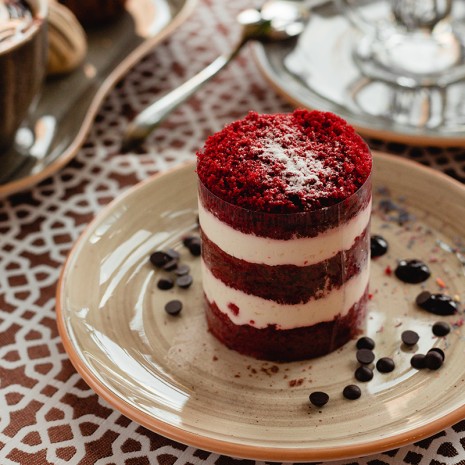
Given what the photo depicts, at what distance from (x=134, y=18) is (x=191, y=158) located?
0.56 meters

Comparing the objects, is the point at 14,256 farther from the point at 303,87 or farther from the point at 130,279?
the point at 303,87

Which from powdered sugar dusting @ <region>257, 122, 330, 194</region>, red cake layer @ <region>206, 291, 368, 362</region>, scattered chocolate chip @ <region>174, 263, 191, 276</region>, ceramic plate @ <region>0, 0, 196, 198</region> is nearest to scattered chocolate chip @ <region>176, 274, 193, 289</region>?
scattered chocolate chip @ <region>174, 263, 191, 276</region>

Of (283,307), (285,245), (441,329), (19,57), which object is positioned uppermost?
(19,57)

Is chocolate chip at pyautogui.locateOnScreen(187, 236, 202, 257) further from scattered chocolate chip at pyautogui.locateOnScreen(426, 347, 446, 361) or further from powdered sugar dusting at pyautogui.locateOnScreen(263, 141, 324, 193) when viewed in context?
scattered chocolate chip at pyautogui.locateOnScreen(426, 347, 446, 361)

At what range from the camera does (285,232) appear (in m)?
1.10

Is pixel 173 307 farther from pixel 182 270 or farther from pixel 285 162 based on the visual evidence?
pixel 285 162

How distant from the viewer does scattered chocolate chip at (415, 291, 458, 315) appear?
1294mm

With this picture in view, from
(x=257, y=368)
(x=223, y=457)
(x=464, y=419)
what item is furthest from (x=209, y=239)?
(x=464, y=419)

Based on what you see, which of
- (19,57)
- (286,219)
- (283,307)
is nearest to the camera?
(286,219)

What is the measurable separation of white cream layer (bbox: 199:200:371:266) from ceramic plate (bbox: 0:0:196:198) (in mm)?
631

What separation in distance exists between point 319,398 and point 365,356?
0.40ft

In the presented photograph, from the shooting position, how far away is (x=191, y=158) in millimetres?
1774

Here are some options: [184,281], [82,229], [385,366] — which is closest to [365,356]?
[385,366]

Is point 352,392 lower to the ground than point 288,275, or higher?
lower
